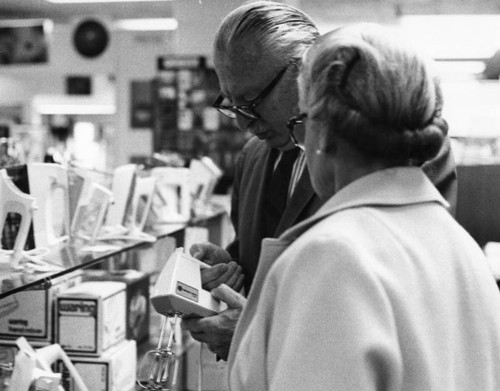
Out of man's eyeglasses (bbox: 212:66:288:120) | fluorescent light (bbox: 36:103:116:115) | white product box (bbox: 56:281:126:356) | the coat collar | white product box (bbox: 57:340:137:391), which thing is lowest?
fluorescent light (bbox: 36:103:116:115)

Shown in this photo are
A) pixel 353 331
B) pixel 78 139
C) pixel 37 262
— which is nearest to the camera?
pixel 353 331

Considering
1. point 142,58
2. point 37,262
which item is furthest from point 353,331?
point 142,58

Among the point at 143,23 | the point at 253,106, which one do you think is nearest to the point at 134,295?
the point at 253,106

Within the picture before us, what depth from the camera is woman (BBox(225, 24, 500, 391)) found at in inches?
42.3

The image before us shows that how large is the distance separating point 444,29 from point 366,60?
26.6 ft

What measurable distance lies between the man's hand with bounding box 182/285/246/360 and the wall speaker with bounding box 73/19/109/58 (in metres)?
10.6

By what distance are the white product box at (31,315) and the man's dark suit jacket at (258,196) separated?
0.59m

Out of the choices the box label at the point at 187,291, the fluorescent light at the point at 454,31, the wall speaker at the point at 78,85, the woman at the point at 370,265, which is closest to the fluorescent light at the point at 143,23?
the wall speaker at the point at 78,85

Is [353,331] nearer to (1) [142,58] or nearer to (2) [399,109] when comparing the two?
(2) [399,109]

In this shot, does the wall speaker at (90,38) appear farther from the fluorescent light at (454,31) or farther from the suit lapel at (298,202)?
the suit lapel at (298,202)

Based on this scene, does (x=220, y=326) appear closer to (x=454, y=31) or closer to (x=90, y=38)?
(x=454, y=31)

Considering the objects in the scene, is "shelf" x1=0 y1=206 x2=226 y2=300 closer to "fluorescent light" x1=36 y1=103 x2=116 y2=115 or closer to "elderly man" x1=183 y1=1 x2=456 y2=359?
"elderly man" x1=183 y1=1 x2=456 y2=359

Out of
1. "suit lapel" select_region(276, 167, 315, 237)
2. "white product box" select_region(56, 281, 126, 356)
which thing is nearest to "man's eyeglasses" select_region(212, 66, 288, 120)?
"suit lapel" select_region(276, 167, 315, 237)

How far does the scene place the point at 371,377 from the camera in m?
1.07
